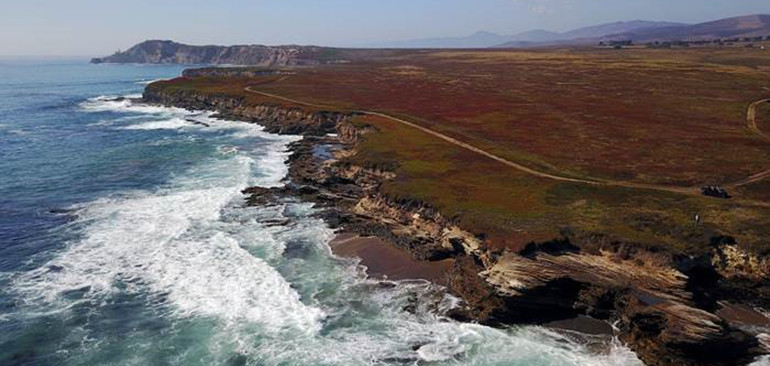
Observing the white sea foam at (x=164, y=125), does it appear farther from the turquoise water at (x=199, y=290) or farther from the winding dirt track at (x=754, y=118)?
the winding dirt track at (x=754, y=118)

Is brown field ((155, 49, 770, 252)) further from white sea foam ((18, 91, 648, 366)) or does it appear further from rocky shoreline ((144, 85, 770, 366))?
white sea foam ((18, 91, 648, 366))

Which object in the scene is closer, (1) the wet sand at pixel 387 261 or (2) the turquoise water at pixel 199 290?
(2) the turquoise water at pixel 199 290

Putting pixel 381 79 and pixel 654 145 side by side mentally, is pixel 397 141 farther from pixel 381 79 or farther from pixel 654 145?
pixel 381 79

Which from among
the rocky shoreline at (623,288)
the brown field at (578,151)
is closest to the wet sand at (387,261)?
the rocky shoreline at (623,288)

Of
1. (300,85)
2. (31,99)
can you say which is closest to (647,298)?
(300,85)

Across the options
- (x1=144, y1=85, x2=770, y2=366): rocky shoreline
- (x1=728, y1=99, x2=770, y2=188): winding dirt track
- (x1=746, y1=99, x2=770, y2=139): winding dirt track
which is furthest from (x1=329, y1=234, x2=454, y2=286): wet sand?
(x1=746, y1=99, x2=770, y2=139): winding dirt track

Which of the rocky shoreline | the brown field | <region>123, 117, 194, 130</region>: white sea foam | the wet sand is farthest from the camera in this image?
<region>123, 117, 194, 130</region>: white sea foam

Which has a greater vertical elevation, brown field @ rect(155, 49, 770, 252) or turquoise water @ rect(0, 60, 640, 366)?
brown field @ rect(155, 49, 770, 252)

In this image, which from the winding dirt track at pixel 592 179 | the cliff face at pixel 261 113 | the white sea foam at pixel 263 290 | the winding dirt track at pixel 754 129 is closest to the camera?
the white sea foam at pixel 263 290
